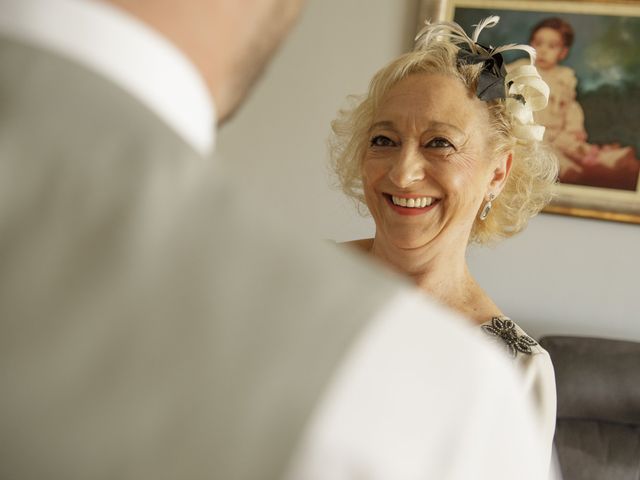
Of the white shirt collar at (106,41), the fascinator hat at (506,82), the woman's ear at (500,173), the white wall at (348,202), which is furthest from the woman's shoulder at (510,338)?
the white wall at (348,202)

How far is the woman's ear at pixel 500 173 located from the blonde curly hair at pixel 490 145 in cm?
2

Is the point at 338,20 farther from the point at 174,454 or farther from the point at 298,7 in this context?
the point at 174,454

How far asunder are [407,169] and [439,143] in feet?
0.37

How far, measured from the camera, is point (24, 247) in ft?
1.02

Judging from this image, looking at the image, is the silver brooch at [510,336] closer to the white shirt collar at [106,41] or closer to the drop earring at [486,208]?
the drop earring at [486,208]

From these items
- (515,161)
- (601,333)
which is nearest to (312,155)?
(601,333)

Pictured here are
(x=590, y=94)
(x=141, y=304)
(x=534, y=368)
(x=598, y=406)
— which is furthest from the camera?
(x=590, y=94)

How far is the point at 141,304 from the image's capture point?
1.01 ft

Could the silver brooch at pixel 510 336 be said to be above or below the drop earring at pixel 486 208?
below

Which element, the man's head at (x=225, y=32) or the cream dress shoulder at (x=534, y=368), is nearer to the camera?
the man's head at (x=225, y=32)

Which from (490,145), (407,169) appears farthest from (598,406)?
(407,169)

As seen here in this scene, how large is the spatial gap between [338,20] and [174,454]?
11.7 feet

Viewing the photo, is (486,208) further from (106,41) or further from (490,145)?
(106,41)

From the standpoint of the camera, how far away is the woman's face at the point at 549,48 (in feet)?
10.8
